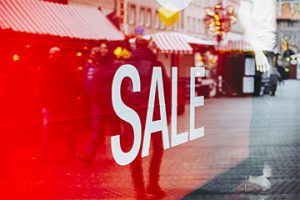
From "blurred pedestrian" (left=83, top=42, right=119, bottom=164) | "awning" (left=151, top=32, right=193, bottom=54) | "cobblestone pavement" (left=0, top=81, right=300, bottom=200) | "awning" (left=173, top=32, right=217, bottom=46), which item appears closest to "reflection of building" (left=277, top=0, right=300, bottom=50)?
"cobblestone pavement" (left=0, top=81, right=300, bottom=200)

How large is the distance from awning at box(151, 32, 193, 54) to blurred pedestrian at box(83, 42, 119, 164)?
0.27 m

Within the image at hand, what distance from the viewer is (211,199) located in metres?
5.61

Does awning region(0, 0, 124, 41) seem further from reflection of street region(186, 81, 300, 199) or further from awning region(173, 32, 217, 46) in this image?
reflection of street region(186, 81, 300, 199)

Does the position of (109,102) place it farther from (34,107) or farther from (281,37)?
(281,37)

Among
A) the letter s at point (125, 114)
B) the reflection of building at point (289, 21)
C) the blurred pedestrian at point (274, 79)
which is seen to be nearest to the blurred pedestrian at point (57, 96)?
the letter s at point (125, 114)

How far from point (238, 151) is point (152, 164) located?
2.38m

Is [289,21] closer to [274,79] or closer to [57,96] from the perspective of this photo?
[274,79]

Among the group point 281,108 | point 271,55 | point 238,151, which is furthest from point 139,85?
point 238,151

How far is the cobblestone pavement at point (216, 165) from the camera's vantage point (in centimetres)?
398

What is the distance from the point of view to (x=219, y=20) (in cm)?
421

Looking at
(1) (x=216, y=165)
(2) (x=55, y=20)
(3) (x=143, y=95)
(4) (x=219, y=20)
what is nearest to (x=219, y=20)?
(4) (x=219, y=20)

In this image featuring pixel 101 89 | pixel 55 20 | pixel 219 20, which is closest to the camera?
pixel 55 20

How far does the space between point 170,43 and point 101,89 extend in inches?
21.8

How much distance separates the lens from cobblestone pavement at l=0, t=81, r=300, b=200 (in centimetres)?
398
